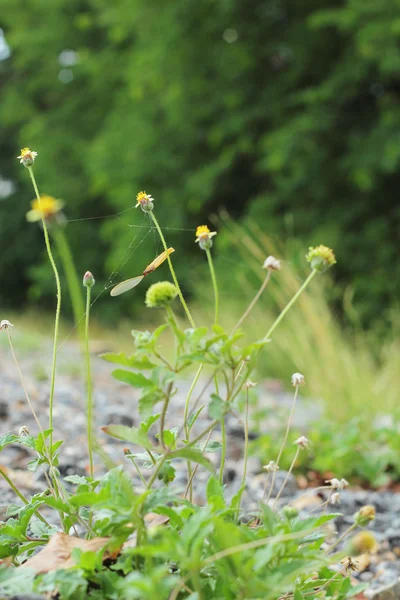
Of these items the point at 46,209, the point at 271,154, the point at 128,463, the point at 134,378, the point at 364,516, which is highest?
the point at 271,154

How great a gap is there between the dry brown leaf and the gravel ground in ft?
1.08

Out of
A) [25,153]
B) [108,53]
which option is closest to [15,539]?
[25,153]

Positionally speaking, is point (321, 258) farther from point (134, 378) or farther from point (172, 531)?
point (172, 531)

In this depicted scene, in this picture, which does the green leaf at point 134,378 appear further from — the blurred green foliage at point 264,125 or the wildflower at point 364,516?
the blurred green foliage at point 264,125

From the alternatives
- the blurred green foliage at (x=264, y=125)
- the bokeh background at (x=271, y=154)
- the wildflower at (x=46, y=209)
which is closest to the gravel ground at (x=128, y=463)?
the wildflower at (x=46, y=209)

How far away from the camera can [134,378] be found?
84cm

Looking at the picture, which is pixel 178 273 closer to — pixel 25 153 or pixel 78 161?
pixel 78 161

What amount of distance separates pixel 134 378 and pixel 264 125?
5.91 meters

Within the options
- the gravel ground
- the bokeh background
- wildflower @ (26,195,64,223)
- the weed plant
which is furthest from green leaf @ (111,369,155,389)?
the bokeh background

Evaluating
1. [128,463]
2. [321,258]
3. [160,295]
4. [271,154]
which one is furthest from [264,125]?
[160,295]

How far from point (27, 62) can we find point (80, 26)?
2.00 meters

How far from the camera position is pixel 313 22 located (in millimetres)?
5285

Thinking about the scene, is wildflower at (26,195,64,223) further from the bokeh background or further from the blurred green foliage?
the blurred green foliage

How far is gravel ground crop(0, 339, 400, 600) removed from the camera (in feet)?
5.88
